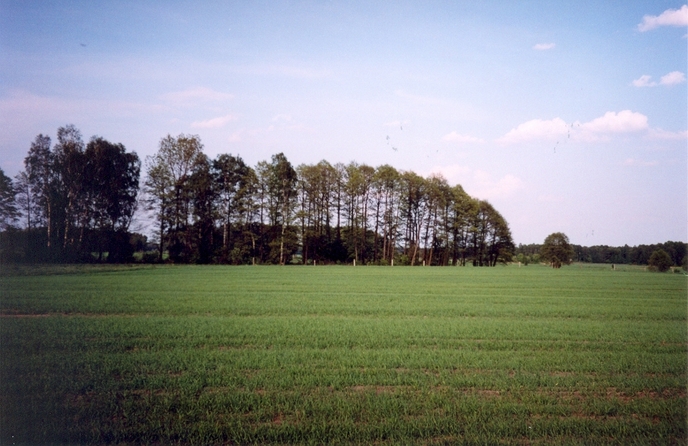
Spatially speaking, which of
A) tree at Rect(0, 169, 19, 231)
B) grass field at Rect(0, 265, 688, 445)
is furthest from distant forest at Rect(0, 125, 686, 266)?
grass field at Rect(0, 265, 688, 445)

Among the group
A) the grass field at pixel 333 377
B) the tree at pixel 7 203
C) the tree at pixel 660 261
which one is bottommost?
the grass field at pixel 333 377

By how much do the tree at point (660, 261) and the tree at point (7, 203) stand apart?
8089 cm

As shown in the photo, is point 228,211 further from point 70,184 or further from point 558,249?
point 558,249

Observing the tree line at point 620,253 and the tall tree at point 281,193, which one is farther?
the tall tree at point 281,193

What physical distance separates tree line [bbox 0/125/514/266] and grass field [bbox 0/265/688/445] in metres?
37.7

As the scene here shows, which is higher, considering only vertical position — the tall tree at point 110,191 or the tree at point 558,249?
the tall tree at point 110,191

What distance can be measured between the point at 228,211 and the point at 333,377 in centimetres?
6435

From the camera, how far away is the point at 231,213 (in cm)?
6981

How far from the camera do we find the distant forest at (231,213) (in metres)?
47.8

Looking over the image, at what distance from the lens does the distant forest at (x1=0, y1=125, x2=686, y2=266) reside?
1884 inches

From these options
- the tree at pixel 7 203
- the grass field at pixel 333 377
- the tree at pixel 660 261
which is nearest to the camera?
the grass field at pixel 333 377

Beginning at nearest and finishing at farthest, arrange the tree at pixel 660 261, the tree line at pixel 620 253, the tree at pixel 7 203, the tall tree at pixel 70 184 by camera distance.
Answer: the tree at pixel 7 203, the tall tree at pixel 70 184, the tree line at pixel 620 253, the tree at pixel 660 261

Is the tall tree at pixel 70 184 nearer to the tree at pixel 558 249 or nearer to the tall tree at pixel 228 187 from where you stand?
the tall tree at pixel 228 187

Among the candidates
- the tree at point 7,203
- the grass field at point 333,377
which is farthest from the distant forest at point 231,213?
the grass field at point 333,377
